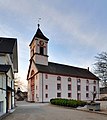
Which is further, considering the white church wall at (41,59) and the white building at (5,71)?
the white church wall at (41,59)

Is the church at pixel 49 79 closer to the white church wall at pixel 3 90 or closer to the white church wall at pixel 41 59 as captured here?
the white church wall at pixel 41 59

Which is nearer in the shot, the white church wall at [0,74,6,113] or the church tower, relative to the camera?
the white church wall at [0,74,6,113]

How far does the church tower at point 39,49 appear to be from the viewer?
53.1 m

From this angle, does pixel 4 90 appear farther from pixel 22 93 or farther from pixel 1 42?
pixel 22 93

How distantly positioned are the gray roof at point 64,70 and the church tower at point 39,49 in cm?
157

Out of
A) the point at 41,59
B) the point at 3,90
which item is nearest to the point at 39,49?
the point at 41,59

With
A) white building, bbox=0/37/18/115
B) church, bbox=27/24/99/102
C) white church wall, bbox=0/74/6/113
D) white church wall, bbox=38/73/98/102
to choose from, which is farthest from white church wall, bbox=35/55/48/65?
white church wall, bbox=0/74/6/113

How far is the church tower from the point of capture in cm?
5309

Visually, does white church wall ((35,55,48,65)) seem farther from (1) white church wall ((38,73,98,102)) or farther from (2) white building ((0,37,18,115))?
(2) white building ((0,37,18,115))

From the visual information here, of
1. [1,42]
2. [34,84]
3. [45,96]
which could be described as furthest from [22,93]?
[1,42]

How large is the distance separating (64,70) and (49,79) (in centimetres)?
748

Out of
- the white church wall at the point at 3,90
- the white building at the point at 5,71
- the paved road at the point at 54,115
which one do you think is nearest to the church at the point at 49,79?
the white building at the point at 5,71

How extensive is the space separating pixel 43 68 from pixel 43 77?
259 cm

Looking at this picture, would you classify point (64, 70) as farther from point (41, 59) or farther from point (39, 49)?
point (39, 49)
